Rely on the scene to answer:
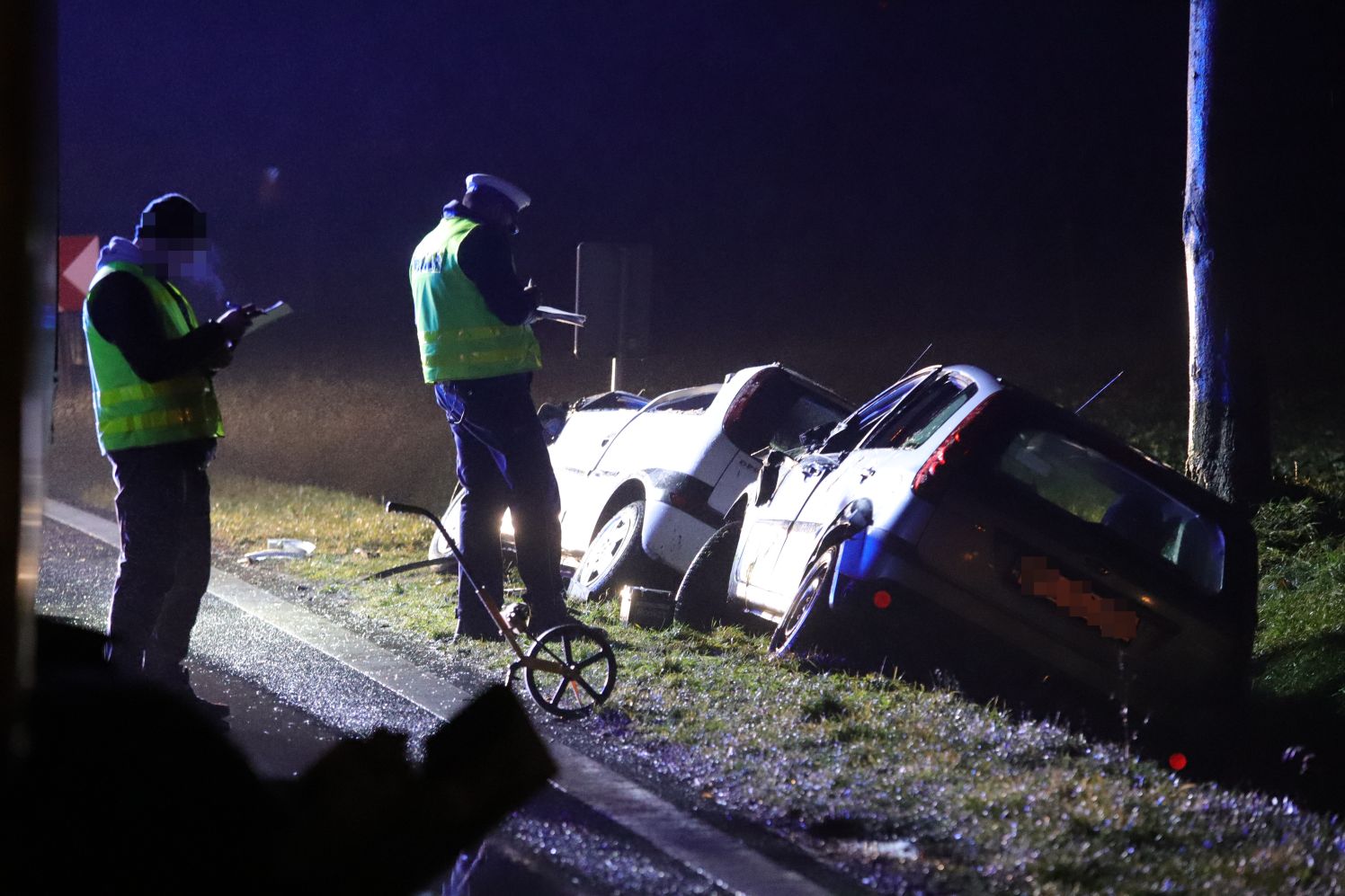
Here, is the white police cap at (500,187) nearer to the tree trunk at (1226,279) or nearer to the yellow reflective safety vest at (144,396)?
the yellow reflective safety vest at (144,396)

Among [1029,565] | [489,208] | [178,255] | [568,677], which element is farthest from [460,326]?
[1029,565]

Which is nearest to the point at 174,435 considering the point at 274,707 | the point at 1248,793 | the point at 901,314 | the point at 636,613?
the point at 274,707

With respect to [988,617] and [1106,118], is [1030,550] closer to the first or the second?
[988,617]

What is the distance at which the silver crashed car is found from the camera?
19.0 ft

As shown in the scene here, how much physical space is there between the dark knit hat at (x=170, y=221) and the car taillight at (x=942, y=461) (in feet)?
9.28

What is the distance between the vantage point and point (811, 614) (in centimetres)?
630

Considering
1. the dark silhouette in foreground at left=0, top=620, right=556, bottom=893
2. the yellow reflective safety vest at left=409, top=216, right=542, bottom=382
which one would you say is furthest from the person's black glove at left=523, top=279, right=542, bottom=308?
the dark silhouette in foreground at left=0, top=620, right=556, bottom=893

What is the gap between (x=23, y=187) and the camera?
1565 millimetres

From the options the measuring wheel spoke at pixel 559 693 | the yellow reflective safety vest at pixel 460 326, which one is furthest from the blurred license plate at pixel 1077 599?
the yellow reflective safety vest at pixel 460 326

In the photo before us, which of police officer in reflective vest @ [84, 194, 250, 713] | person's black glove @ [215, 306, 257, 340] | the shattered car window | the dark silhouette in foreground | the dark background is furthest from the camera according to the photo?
the dark background

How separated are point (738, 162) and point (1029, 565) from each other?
22510 millimetres

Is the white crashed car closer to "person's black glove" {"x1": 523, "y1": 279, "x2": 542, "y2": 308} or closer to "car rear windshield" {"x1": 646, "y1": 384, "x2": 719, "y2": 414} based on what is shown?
"car rear windshield" {"x1": 646, "y1": 384, "x2": 719, "y2": 414}

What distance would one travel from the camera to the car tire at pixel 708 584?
8.03 meters

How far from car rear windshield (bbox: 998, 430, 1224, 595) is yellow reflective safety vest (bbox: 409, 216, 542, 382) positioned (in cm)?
232
